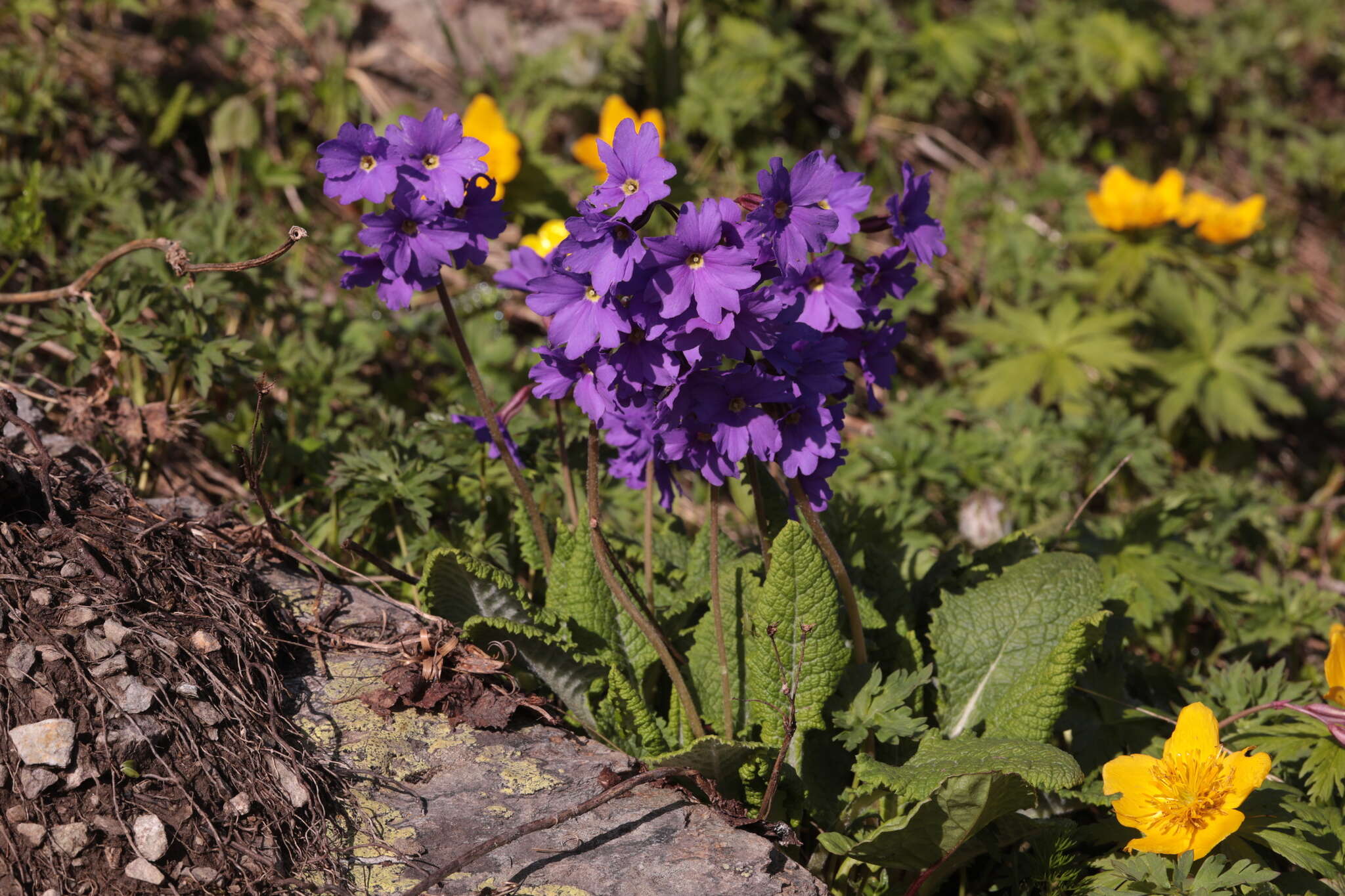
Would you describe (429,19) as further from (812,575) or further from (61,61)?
(812,575)

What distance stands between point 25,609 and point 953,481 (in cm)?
281

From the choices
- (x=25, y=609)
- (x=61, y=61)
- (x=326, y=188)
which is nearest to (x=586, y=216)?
(x=326, y=188)

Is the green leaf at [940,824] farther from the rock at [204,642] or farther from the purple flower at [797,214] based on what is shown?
the rock at [204,642]

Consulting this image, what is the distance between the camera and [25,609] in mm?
2182

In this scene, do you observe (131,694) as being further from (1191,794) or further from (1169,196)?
(1169,196)

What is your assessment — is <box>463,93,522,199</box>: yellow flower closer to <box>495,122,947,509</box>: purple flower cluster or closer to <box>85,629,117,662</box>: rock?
<box>495,122,947,509</box>: purple flower cluster

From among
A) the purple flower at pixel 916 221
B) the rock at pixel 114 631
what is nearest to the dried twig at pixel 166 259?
the rock at pixel 114 631

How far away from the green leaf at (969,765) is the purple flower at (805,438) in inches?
26.1

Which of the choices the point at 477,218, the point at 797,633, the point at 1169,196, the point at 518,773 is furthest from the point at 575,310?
the point at 1169,196

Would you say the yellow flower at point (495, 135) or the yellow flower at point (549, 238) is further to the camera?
the yellow flower at point (495, 135)

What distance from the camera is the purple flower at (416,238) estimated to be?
7.11 ft

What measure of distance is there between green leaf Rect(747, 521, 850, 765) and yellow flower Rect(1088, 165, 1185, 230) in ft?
11.3

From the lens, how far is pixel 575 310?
2.03 metres

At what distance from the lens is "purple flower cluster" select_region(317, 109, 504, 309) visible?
2143mm
